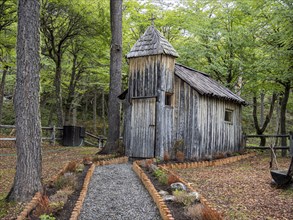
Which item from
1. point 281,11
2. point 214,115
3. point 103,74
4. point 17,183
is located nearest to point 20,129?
point 17,183

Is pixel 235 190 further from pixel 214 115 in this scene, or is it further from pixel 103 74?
pixel 103 74

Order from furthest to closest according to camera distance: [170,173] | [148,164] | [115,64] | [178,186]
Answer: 1. [115,64]
2. [148,164]
3. [170,173]
4. [178,186]

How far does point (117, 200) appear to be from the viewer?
6449 mm

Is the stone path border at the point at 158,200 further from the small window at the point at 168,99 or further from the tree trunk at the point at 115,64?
the tree trunk at the point at 115,64

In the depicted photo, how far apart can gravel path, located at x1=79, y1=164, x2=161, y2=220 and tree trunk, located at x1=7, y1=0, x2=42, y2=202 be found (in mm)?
1352

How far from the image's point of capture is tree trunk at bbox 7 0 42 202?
6055 mm

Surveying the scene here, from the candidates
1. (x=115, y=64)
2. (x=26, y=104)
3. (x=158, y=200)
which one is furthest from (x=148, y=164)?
(x=115, y=64)

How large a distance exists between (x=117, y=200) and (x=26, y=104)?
2919mm

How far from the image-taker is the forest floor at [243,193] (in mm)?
5655

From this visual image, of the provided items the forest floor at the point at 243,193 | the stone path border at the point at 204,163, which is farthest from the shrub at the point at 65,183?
the stone path border at the point at 204,163

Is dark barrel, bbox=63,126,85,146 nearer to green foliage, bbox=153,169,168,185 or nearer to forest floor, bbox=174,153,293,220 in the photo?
forest floor, bbox=174,153,293,220

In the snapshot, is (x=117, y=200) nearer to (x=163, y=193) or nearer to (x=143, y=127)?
(x=163, y=193)

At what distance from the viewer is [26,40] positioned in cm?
610

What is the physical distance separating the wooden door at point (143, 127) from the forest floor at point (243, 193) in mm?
2660
